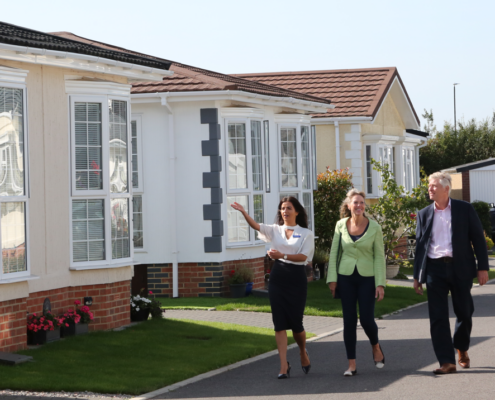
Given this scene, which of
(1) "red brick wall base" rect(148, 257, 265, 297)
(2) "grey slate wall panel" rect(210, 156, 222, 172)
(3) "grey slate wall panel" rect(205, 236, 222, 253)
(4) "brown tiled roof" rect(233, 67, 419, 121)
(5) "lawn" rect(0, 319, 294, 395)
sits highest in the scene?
(4) "brown tiled roof" rect(233, 67, 419, 121)

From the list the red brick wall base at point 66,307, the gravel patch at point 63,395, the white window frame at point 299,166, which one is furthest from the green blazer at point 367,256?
the white window frame at point 299,166

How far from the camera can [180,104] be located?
53.3 ft

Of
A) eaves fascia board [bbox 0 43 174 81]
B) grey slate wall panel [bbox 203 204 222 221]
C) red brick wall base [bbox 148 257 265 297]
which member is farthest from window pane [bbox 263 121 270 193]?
eaves fascia board [bbox 0 43 174 81]

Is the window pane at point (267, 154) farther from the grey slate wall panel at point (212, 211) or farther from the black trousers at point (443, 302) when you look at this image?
the black trousers at point (443, 302)

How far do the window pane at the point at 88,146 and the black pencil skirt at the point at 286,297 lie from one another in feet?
12.4

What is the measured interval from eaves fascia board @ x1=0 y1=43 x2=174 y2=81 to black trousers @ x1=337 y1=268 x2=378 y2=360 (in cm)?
443

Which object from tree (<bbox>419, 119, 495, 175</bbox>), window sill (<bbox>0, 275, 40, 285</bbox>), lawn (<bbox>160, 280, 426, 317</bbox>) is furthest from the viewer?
tree (<bbox>419, 119, 495, 175</bbox>)

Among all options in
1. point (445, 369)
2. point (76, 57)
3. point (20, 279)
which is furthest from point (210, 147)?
point (445, 369)

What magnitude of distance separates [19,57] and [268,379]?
467 cm

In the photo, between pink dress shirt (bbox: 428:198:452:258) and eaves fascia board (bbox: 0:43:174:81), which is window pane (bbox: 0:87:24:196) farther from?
pink dress shirt (bbox: 428:198:452:258)

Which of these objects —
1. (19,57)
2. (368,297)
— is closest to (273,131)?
(19,57)

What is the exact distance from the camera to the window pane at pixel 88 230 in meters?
11.1

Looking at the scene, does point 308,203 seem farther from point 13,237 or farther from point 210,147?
point 13,237

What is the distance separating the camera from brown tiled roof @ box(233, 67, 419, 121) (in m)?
23.3
